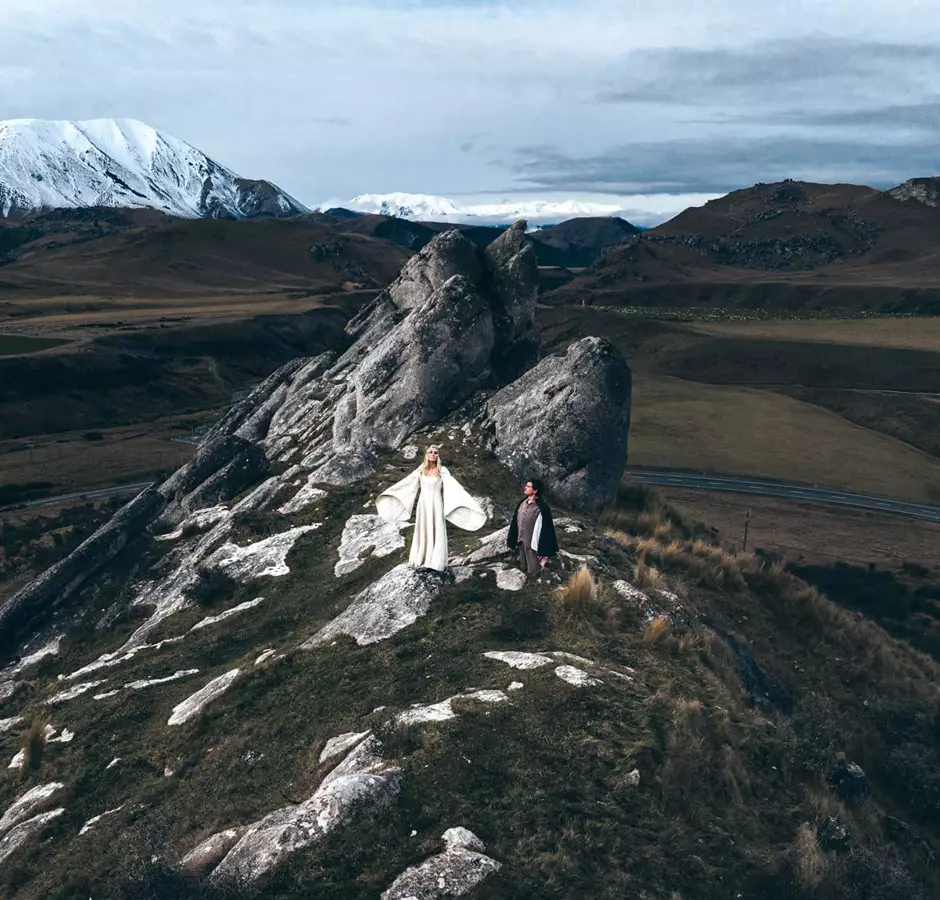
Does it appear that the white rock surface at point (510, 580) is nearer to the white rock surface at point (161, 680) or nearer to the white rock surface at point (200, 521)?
the white rock surface at point (161, 680)

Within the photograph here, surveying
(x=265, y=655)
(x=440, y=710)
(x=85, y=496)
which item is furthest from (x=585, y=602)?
(x=85, y=496)

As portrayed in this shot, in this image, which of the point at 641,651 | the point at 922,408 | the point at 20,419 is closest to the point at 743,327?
the point at 922,408

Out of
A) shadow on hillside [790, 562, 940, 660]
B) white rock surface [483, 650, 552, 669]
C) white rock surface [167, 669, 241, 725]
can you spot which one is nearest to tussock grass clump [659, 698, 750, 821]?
white rock surface [483, 650, 552, 669]

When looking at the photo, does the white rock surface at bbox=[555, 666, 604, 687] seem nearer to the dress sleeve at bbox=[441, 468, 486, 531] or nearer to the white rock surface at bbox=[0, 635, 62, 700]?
the dress sleeve at bbox=[441, 468, 486, 531]

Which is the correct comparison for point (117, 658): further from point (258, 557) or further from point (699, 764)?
point (699, 764)

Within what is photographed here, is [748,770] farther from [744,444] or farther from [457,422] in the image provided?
[744,444]

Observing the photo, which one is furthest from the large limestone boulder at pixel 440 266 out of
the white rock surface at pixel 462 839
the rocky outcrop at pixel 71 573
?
the white rock surface at pixel 462 839
